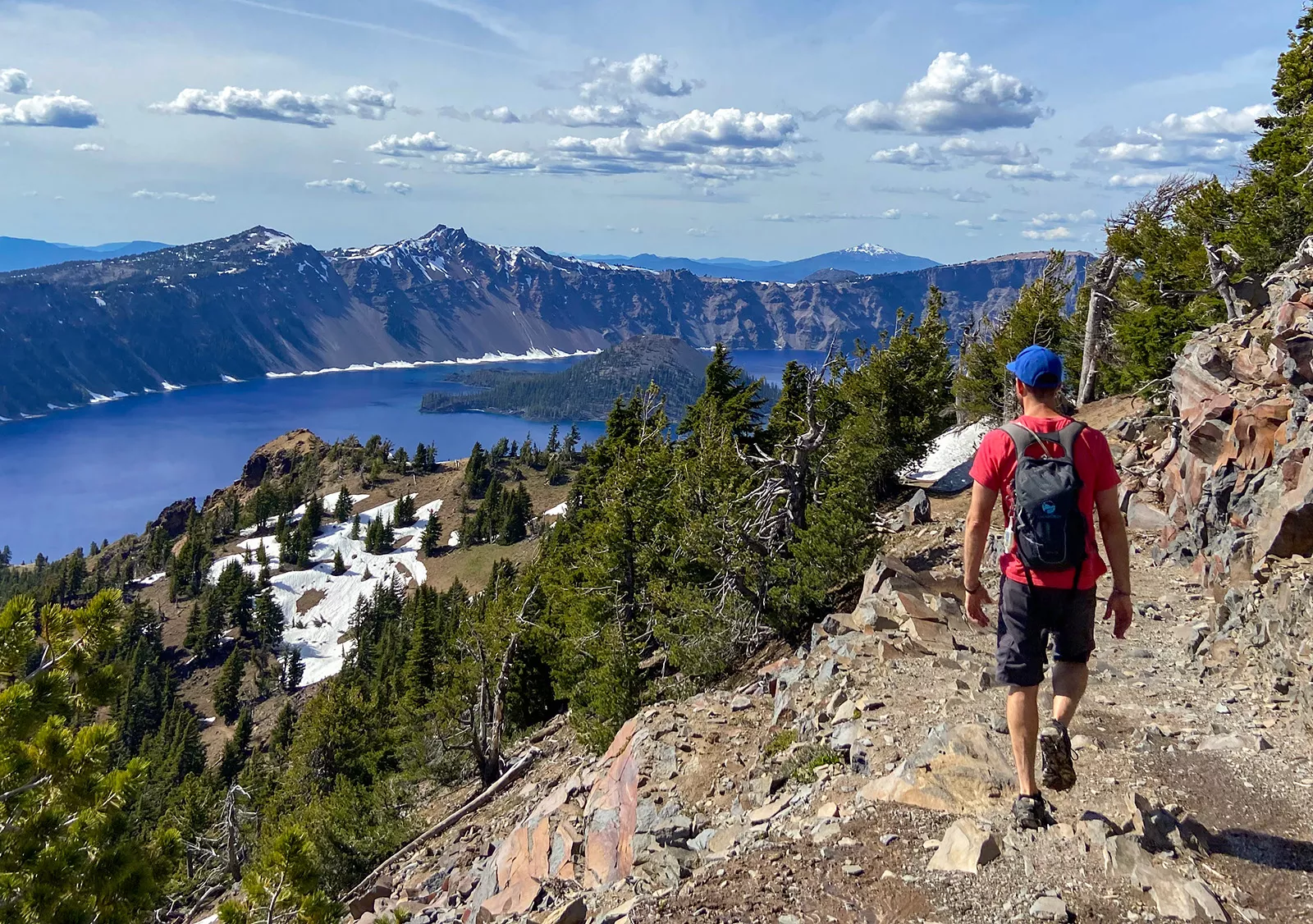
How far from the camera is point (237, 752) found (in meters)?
80.4

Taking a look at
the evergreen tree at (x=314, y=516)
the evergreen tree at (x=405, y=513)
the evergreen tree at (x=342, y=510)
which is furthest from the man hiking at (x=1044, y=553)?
the evergreen tree at (x=342, y=510)

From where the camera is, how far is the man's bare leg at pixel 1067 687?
672 centimetres

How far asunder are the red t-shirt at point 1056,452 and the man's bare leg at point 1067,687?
0.72m

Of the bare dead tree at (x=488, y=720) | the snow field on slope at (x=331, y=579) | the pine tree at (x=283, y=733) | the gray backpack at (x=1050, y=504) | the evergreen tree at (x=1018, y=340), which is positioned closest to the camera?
the gray backpack at (x=1050, y=504)

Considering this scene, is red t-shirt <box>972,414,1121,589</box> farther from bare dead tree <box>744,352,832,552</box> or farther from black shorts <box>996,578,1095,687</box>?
bare dead tree <box>744,352,832,552</box>

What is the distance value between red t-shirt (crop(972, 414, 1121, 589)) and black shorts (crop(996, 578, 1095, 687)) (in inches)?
3.9

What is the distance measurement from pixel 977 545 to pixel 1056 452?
2.94 feet

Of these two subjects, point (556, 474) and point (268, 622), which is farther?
point (556, 474)

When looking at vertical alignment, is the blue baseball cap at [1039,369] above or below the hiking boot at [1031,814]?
above

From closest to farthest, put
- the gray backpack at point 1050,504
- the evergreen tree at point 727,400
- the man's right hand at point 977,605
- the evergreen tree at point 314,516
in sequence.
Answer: the gray backpack at point 1050,504 < the man's right hand at point 977,605 < the evergreen tree at point 727,400 < the evergreen tree at point 314,516

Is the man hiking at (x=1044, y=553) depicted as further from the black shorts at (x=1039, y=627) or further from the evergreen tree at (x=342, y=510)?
the evergreen tree at (x=342, y=510)

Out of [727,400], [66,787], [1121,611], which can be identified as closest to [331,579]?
[727,400]

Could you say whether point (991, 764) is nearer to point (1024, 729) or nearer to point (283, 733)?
point (1024, 729)

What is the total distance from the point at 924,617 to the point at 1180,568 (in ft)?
16.8
